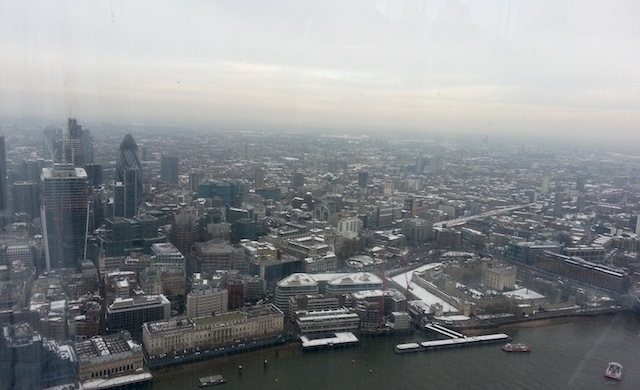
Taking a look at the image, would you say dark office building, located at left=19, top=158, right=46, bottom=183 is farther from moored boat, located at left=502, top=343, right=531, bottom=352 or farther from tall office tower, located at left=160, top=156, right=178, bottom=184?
moored boat, located at left=502, top=343, right=531, bottom=352

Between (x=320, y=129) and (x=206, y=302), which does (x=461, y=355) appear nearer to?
(x=206, y=302)

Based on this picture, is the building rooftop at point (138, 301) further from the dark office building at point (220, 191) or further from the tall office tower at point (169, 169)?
the dark office building at point (220, 191)

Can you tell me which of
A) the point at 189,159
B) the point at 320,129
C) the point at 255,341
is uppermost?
the point at 320,129

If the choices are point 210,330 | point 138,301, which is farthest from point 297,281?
point 138,301

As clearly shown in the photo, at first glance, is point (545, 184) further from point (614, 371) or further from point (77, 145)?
point (77, 145)

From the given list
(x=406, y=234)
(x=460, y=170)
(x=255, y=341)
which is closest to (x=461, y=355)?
(x=255, y=341)

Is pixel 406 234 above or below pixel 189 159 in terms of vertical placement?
below

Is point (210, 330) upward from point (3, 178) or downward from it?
downward
